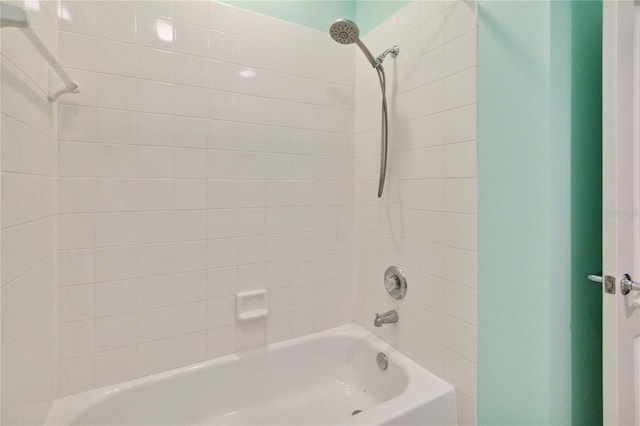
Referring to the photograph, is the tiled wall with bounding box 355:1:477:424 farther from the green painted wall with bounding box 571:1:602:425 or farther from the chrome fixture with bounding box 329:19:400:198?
the green painted wall with bounding box 571:1:602:425

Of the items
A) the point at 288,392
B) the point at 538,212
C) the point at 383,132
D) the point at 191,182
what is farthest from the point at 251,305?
the point at 538,212

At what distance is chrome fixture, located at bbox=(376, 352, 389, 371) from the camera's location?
1440 millimetres

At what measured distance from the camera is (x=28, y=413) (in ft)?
2.95

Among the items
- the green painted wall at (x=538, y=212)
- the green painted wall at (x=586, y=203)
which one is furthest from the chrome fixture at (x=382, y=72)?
the green painted wall at (x=586, y=203)

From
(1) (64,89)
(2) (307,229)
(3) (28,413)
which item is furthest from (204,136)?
(3) (28,413)

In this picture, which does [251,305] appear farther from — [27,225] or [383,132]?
[383,132]

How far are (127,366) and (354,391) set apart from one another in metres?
1.08

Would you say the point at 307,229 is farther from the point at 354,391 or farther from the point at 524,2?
the point at 524,2

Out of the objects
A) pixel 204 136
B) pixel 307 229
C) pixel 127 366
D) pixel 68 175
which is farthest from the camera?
pixel 307 229

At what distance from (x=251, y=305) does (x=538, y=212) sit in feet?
4.10
